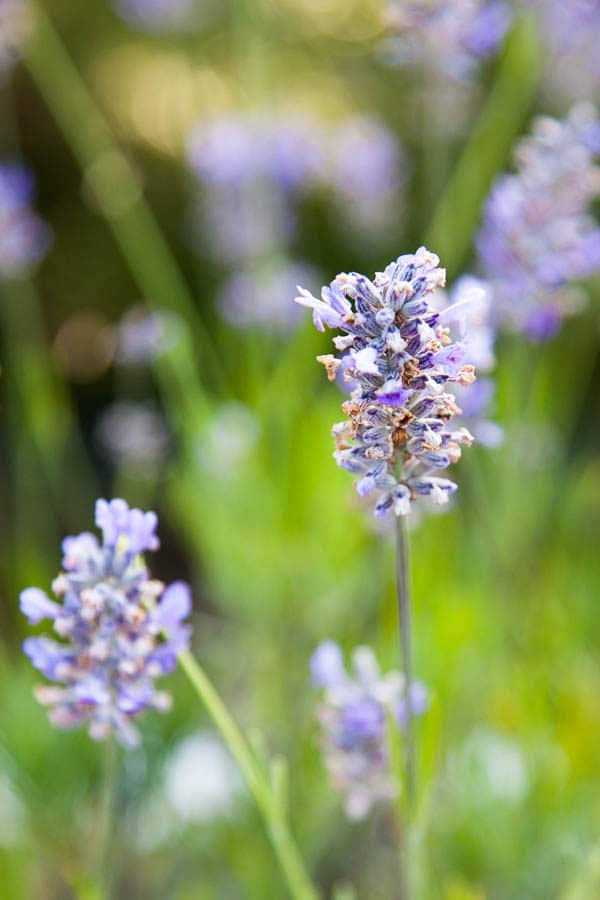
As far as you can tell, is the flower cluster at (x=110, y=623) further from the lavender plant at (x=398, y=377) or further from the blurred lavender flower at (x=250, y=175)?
the blurred lavender flower at (x=250, y=175)

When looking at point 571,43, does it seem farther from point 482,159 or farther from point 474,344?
point 474,344

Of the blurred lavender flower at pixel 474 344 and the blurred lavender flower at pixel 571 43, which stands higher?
the blurred lavender flower at pixel 571 43

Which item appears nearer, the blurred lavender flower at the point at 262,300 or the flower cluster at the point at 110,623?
the flower cluster at the point at 110,623

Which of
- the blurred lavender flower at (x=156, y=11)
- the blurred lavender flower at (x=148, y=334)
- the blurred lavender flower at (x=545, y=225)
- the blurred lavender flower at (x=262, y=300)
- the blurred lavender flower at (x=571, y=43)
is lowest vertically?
the blurred lavender flower at (x=545, y=225)

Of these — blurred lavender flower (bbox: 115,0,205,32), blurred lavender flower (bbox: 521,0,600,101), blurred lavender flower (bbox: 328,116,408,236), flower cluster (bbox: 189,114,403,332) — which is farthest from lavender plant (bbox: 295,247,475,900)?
blurred lavender flower (bbox: 115,0,205,32)

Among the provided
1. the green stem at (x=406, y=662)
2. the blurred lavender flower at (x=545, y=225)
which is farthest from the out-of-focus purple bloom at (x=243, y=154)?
the green stem at (x=406, y=662)

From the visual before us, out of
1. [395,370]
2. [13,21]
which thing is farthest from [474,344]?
[13,21]

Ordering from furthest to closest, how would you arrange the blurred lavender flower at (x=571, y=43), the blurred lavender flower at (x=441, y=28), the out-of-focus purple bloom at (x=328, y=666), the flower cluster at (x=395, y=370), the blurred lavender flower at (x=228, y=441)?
the blurred lavender flower at (x=228, y=441), the blurred lavender flower at (x=571, y=43), the blurred lavender flower at (x=441, y=28), the out-of-focus purple bloom at (x=328, y=666), the flower cluster at (x=395, y=370)

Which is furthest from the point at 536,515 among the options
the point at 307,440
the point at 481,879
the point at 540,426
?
the point at 481,879
